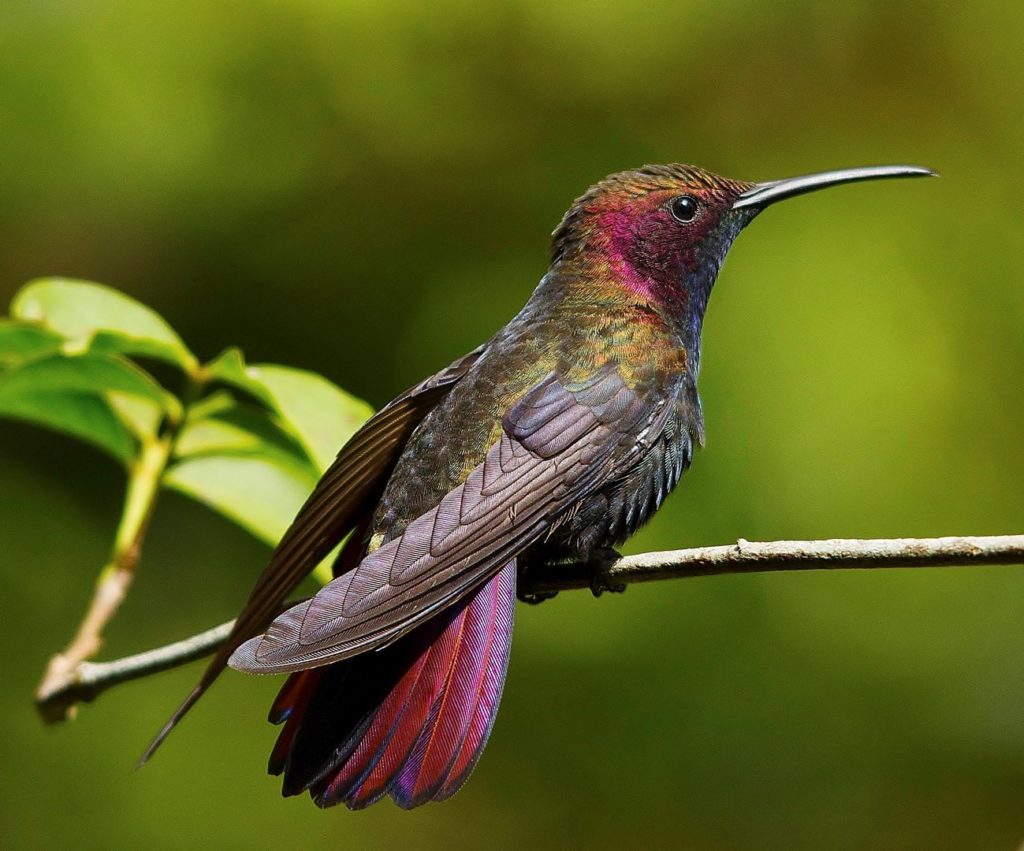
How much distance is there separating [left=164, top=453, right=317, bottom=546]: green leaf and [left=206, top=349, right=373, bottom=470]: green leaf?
145mm

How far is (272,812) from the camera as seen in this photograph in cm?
448

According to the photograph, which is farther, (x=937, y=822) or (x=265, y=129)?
(x=265, y=129)

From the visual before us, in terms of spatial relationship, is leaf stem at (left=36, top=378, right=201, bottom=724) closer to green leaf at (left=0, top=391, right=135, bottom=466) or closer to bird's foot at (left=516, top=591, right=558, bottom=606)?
green leaf at (left=0, top=391, right=135, bottom=466)

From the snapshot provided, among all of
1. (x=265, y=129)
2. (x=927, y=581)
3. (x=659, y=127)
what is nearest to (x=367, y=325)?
(x=265, y=129)

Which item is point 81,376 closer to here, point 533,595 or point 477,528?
point 477,528

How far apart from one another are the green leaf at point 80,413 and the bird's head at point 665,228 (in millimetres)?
1191

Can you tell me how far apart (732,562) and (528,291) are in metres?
2.83

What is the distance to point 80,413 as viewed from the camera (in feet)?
8.38

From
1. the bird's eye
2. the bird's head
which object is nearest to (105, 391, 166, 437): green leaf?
the bird's head

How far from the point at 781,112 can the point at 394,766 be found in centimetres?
347

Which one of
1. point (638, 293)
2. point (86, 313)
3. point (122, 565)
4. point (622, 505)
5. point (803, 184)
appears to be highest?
point (803, 184)

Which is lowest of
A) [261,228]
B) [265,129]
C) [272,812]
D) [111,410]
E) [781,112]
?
[272,812]

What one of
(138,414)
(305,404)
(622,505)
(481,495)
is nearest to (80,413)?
(138,414)

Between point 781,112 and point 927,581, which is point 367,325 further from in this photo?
point 927,581
